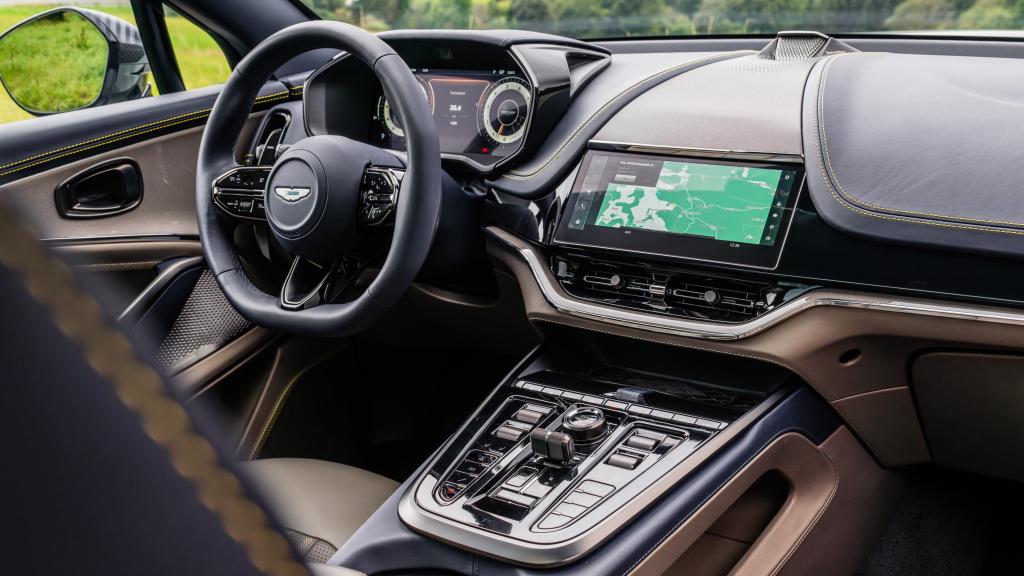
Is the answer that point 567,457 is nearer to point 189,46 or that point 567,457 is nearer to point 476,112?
point 476,112

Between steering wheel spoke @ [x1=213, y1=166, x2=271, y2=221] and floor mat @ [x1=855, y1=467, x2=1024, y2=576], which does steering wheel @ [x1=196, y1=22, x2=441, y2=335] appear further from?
floor mat @ [x1=855, y1=467, x2=1024, y2=576]

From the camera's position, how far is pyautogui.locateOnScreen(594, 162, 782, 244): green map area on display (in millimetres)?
1507

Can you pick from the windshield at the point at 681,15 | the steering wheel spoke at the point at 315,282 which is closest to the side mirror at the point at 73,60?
the windshield at the point at 681,15

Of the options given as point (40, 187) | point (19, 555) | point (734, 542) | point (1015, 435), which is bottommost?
point (734, 542)

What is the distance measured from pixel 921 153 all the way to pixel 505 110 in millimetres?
792

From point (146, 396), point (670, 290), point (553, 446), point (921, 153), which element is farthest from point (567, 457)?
point (146, 396)

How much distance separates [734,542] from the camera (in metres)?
1.49

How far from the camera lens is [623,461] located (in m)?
1.40

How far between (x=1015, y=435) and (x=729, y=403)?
18.7 inches

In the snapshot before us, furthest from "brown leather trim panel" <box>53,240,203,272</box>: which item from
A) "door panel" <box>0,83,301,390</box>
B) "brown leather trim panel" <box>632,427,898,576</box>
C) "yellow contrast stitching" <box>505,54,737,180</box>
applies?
"brown leather trim panel" <box>632,427,898,576</box>

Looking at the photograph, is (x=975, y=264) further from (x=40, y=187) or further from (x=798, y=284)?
(x=40, y=187)

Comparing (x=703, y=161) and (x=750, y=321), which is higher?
(x=703, y=161)

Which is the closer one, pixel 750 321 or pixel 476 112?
pixel 750 321

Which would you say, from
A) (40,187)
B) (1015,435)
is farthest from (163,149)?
(1015,435)
